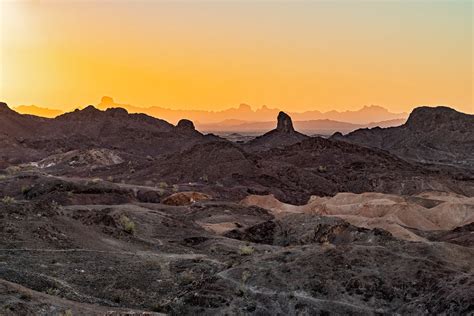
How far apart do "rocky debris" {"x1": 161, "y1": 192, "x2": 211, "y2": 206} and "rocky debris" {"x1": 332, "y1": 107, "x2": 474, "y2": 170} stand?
221 feet

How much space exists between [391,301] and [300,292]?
2584 millimetres

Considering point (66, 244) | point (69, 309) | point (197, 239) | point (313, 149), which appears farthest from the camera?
point (313, 149)

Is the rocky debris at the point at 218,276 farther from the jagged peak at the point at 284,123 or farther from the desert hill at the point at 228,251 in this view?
the jagged peak at the point at 284,123

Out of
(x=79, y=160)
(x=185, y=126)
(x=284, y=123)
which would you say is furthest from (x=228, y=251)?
(x=185, y=126)

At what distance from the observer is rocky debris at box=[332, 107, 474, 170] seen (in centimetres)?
11406

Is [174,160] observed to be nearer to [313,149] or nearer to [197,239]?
[313,149]

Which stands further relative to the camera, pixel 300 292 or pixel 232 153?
pixel 232 153

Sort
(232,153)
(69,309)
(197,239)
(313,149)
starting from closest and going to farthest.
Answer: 1. (69,309)
2. (197,239)
3. (232,153)
4. (313,149)

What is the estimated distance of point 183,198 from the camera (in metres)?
51.0

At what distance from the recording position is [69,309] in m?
14.0

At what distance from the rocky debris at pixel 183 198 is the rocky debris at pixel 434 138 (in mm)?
67366

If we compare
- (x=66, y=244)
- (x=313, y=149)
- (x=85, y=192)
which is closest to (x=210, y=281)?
(x=66, y=244)

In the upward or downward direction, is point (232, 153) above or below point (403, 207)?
above

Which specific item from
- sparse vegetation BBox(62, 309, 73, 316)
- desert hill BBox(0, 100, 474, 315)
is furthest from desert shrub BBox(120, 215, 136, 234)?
sparse vegetation BBox(62, 309, 73, 316)
